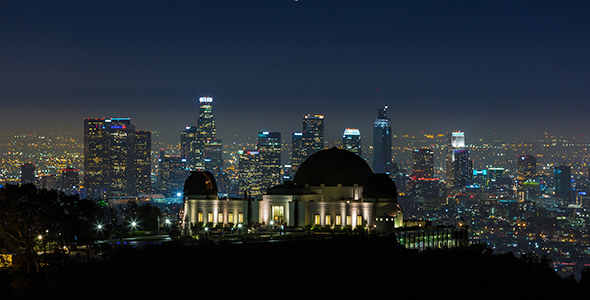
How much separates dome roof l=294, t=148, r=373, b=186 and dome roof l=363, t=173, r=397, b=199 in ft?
21.2

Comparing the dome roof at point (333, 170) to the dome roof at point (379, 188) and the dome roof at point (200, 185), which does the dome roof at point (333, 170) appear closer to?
the dome roof at point (379, 188)

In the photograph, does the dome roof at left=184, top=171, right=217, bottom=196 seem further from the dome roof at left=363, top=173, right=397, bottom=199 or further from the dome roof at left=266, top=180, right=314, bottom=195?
the dome roof at left=363, top=173, right=397, bottom=199

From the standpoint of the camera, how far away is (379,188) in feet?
330

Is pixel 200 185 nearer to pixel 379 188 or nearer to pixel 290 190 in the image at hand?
pixel 290 190

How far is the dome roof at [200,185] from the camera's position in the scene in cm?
11194

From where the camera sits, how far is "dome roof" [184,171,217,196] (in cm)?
11194

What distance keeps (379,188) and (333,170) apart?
10459mm

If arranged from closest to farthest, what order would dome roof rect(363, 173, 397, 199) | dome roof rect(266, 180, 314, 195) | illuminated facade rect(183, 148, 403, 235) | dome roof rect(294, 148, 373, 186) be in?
illuminated facade rect(183, 148, 403, 235) < dome roof rect(363, 173, 397, 199) < dome roof rect(266, 180, 314, 195) < dome roof rect(294, 148, 373, 186)

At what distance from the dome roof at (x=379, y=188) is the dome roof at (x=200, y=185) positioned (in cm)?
2374

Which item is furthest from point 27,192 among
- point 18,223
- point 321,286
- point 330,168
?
point 330,168

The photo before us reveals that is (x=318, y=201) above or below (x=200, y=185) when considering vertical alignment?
below

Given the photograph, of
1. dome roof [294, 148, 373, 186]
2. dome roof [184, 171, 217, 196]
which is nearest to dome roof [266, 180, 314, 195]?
dome roof [294, 148, 373, 186]

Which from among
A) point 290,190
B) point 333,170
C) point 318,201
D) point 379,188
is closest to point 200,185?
point 290,190

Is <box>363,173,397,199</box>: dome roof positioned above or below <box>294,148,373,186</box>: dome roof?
below
